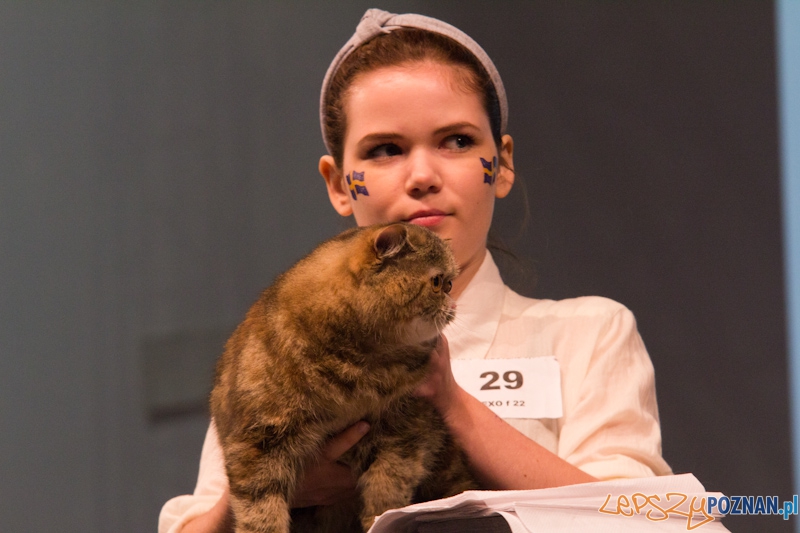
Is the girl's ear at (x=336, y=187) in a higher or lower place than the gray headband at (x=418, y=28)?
lower

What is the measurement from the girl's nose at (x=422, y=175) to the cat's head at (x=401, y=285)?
0.98 feet

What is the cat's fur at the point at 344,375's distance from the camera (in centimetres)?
100

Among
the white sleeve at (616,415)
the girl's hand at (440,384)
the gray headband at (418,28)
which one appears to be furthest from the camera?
the gray headband at (418,28)

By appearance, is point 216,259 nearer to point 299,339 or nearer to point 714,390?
point 299,339

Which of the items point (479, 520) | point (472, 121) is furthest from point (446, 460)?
point (472, 121)

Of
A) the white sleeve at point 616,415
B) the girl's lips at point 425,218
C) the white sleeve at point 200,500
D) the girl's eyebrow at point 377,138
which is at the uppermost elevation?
the girl's eyebrow at point 377,138

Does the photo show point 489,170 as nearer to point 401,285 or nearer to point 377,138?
point 377,138

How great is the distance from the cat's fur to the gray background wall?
913 millimetres

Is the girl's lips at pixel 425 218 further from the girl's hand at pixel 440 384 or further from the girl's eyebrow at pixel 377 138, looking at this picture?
the girl's hand at pixel 440 384

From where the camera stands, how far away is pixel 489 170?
4.83 ft

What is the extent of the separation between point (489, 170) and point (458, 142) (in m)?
0.09

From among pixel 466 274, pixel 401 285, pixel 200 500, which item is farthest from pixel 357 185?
pixel 200 500

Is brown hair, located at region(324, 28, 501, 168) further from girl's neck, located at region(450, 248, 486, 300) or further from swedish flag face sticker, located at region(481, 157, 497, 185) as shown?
girl's neck, located at region(450, 248, 486, 300)

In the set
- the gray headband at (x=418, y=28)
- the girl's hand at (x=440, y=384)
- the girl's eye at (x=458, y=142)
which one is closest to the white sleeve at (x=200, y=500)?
the girl's hand at (x=440, y=384)
